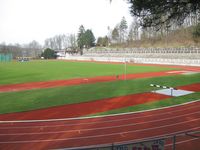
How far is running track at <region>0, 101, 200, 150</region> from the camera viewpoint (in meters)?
11.2

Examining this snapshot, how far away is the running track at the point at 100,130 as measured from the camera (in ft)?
36.9

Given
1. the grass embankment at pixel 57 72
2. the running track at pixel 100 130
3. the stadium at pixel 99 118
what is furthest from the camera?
the grass embankment at pixel 57 72

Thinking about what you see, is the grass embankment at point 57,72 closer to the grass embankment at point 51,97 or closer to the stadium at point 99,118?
the grass embankment at point 51,97

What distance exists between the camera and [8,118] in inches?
605

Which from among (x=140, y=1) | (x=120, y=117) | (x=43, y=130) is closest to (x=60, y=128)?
(x=43, y=130)

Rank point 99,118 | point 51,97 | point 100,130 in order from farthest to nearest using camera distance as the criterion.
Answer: point 51,97 → point 99,118 → point 100,130

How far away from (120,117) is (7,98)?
11.4m

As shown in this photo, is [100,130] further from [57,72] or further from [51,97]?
[57,72]

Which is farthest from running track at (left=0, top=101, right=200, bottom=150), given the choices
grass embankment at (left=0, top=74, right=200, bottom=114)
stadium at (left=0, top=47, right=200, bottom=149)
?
grass embankment at (left=0, top=74, right=200, bottom=114)

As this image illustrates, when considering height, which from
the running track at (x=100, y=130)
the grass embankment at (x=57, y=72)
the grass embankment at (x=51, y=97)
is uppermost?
the grass embankment at (x=57, y=72)

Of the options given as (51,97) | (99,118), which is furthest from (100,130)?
(51,97)

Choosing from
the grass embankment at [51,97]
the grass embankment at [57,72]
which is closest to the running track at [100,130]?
the grass embankment at [51,97]

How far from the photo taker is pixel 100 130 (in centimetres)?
1287

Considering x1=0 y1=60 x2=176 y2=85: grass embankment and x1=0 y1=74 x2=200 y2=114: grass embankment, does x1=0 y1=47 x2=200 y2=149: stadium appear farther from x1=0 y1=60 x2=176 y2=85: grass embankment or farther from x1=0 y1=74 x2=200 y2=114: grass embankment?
x1=0 y1=60 x2=176 y2=85: grass embankment
